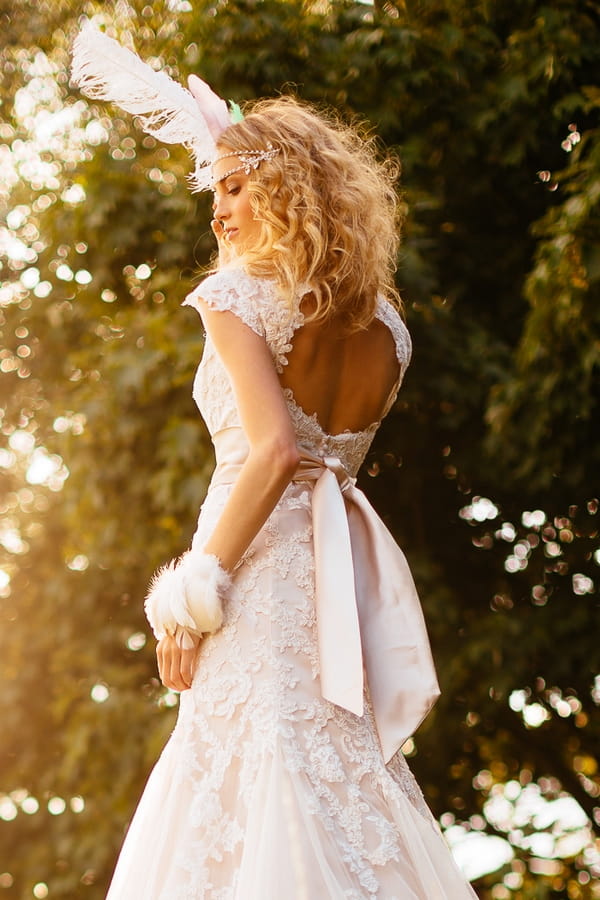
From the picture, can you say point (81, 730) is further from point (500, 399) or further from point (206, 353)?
point (206, 353)

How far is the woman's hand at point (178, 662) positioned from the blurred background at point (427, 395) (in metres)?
2.90

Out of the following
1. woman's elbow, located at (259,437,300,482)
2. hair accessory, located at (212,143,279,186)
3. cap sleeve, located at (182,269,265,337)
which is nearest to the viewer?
woman's elbow, located at (259,437,300,482)

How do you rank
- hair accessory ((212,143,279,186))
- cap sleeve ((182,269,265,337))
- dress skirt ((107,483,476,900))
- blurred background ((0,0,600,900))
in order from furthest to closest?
blurred background ((0,0,600,900)) → hair accessory ((212,143,279,186)) → cap sleeve ((182,269,265,337)) → dress skirt ((107,483,476,900))

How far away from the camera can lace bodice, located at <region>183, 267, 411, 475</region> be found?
2459 mm

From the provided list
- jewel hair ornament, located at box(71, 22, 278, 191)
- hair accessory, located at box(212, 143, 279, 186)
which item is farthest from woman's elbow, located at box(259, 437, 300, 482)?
jewel hair ornament, located at box(71, 22, 278, 191)

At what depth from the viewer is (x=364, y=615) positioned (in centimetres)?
257

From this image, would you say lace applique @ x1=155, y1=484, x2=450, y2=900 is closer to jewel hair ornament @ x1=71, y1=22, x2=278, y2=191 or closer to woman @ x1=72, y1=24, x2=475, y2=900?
woman @ x1=72, y1=24, x2=475, y2=900

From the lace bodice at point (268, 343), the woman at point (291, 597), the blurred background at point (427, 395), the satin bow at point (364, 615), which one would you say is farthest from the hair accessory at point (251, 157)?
the blurred background at point (427, 395)

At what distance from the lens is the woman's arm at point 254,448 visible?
2342 millimetres

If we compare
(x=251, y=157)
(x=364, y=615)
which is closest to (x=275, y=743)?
(x=364, y=615)

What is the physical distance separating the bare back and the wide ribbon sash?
0.33 feet

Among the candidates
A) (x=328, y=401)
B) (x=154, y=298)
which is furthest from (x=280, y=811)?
(x=154, y=298)

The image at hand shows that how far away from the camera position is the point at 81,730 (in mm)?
6586

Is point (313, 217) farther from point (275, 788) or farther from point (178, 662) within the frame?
point (275, 788)
